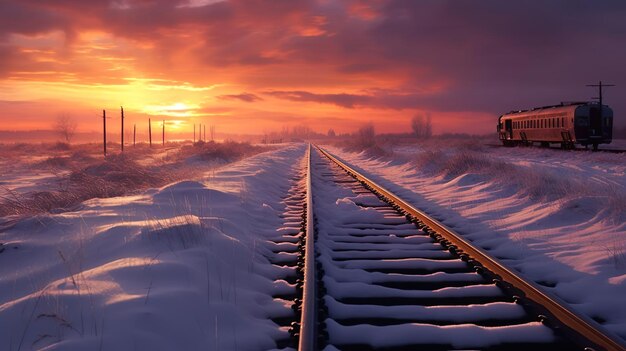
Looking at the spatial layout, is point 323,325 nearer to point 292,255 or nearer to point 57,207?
point 292,255

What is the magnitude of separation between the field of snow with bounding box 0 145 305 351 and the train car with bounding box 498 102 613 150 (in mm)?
32810

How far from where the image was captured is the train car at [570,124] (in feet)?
113

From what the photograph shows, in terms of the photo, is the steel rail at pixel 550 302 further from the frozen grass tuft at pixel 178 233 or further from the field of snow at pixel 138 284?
the frozen grass tuft at pixel 178 233

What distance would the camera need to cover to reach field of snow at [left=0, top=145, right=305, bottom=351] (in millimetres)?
3328

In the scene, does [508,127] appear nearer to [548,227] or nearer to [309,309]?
[548,227]

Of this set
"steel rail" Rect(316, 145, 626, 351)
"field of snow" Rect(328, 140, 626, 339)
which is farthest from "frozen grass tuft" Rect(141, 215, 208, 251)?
"field of snow" Rect(328, 140, 626, 339)

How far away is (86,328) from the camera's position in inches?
133

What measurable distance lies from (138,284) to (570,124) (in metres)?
36.6

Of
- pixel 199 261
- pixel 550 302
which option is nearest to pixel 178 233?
pixel 199 261

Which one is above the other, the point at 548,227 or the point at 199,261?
the point at 199,261

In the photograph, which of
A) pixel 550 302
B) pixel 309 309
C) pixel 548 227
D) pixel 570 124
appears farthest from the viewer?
pixel 570 124

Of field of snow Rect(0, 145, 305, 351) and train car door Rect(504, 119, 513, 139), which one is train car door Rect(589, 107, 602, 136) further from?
field of snow Rect(0, 145, 305, 351)

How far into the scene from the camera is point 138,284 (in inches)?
168

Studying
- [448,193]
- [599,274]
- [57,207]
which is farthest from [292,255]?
[448,193]
